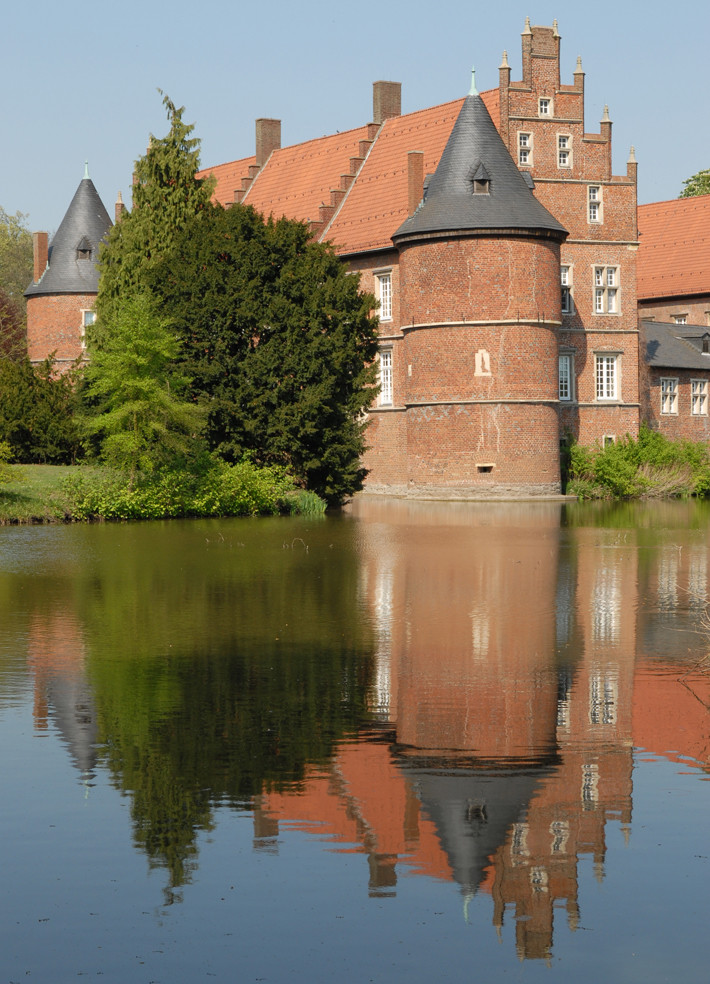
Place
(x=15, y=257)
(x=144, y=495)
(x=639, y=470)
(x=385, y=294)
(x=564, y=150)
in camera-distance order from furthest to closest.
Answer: (x=15, y=257) < (x=385, y=294) < (x=564, y=150) < (x=639, y=470) < (x=144, y=495)

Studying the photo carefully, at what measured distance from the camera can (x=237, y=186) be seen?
65000 millimetres

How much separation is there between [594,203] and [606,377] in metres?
6.22

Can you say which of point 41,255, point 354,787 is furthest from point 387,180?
point 354,787

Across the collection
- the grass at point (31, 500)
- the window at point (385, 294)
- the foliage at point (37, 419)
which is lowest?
the grass at point (31, 500)

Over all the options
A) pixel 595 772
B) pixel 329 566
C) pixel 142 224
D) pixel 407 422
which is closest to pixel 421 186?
pixel 407 422

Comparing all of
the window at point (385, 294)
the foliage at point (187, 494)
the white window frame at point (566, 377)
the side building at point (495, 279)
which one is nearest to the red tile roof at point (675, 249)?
the side building at point (495, 279)

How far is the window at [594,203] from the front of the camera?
50500mm

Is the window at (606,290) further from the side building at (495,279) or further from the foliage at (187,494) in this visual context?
the foliage at (187,494)

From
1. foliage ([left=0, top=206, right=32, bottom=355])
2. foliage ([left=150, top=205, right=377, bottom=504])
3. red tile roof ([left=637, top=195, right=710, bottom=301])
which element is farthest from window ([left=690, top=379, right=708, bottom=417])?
foliage ([left=0, top=206, right=32, bottom=355])

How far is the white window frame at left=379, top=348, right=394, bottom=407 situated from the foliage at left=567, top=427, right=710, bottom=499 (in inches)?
267

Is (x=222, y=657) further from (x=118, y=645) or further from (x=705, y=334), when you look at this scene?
(x=705, y=334)

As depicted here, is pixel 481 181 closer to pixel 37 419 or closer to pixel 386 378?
pixel 386 378

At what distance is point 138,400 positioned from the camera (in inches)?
1379

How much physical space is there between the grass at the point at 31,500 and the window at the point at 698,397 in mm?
29969
